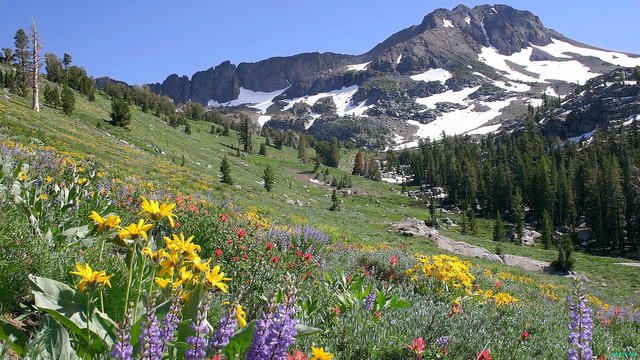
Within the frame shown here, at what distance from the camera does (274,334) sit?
5.46 ft

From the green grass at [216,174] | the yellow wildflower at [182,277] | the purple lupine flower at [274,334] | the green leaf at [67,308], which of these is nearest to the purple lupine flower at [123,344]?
the purple lupine flower at [274,334]

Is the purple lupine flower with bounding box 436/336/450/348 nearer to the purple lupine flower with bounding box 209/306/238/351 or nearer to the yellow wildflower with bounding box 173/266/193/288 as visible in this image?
the yellow wildflower with bounding box 173/266/193/288

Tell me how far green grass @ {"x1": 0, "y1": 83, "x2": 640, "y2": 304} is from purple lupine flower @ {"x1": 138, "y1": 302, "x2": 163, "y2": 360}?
14493 millimetres

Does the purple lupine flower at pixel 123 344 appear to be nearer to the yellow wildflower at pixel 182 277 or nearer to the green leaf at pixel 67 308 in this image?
the yellow wildflower at pixel 182 277

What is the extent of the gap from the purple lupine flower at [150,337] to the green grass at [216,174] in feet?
47.5

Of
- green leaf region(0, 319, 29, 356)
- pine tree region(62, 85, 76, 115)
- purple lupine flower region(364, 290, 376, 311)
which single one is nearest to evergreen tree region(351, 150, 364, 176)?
pine tree region(62, 85, 76, 115)

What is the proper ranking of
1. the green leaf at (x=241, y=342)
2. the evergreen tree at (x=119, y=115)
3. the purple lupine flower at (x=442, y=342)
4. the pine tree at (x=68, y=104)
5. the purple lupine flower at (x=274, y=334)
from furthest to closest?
1. the evergreen tree at (x=119, y=115)
2. the pine tree at (x=68, y=104)
3. the purple lupine flower at (x=442, y=342)
4. the green leaf at (x=241, y=342)
5. the purple lupine flower at (x=274, y=334)

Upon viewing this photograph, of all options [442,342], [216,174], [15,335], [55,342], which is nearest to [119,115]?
[216,174]

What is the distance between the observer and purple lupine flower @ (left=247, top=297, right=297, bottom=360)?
165 cm

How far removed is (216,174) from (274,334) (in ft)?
142

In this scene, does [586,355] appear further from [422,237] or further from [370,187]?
[370,187]

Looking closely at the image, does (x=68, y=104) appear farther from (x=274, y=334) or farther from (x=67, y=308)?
(x=274, y=334)

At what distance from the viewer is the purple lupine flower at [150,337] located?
1419mm

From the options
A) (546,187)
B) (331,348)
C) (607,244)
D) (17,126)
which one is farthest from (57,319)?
(546,187)
